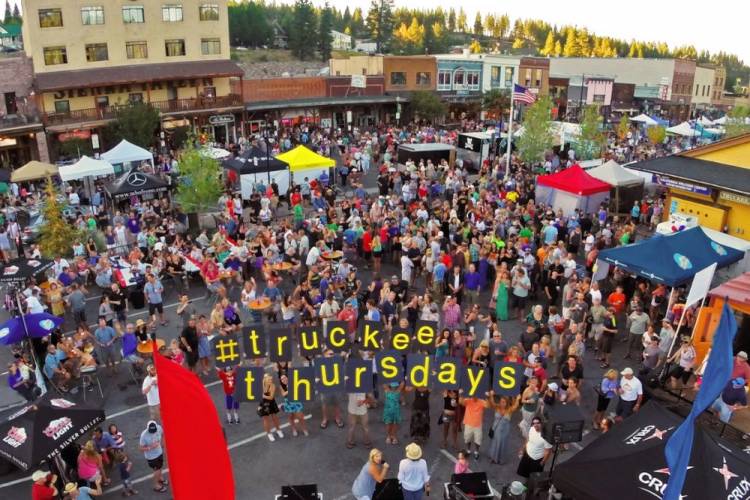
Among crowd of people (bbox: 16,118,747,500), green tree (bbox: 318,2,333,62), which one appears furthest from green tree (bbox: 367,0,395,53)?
crowd of people (bbox: 16,118,747,500)

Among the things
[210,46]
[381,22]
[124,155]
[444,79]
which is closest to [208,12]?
[210,46]

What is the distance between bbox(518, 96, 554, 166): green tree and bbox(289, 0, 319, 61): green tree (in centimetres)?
7411

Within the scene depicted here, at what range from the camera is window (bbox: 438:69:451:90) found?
5683cm

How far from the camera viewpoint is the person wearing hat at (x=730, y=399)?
10938 mm

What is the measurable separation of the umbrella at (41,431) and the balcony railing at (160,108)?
101 ft

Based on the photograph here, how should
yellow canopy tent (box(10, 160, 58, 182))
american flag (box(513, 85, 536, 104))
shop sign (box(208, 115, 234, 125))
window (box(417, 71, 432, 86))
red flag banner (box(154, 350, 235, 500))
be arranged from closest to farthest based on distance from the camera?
red flag banner (box(154, 350, 235, 500)) → yellow canopy tent (box(10, 160, 58, 182)) → american flag (box(513, 85, 536, 104)) → shop sign (box(208, 115, 234, 125)) → window (box(417, 71, 432, 86))

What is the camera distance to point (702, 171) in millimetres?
20109

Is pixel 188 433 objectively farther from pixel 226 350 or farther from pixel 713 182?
pixel 713 182

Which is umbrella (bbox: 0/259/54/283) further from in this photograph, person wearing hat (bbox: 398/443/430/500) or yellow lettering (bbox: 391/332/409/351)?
person wearing hat (bbox: 398/443/430/500)

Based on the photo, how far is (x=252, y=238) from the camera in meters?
19.7

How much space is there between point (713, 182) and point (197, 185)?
1748cm

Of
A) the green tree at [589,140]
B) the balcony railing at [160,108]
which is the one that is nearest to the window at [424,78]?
the balcony railing at [160,108]

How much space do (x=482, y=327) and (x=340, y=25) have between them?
155719 mm

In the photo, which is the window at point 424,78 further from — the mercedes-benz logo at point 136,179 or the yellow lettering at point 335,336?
the yellow lettering at point 335,336
